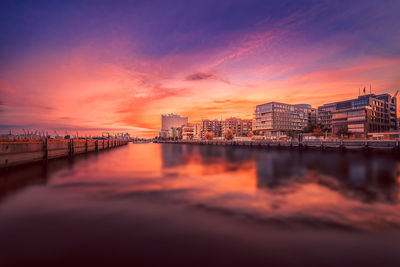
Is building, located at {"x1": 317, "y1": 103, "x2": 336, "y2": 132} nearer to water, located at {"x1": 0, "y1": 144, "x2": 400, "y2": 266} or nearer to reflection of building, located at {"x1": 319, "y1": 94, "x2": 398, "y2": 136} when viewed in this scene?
reflection of building, located at {"x1": 319, "y1": 94, "x2": 398, "y2": 136}

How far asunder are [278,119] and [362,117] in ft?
143

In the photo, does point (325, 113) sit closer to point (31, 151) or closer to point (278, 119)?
point (278, 119)

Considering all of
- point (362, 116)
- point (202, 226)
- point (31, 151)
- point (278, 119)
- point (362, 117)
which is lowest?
point (202, 226)

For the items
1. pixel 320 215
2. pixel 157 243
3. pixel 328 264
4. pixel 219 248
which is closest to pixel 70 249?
pixel 157 243

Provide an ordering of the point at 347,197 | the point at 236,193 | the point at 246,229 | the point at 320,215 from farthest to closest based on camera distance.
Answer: the point at 236,193 < the point at 347,197 < the point at 320,215 < the point at 246,229

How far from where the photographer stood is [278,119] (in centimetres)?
12812

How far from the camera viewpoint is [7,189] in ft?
43.3

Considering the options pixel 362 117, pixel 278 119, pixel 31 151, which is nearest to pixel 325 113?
pixel 278 119

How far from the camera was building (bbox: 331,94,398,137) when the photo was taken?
302 feet

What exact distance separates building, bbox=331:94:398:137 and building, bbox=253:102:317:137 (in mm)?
29551

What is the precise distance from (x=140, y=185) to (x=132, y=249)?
9.65m

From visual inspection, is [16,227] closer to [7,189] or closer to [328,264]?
[7,189]

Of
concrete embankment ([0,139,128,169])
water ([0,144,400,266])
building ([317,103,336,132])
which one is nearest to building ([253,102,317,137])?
building ([317,103,336,132])

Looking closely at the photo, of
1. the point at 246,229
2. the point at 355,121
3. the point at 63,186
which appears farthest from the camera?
the point at 355,121
